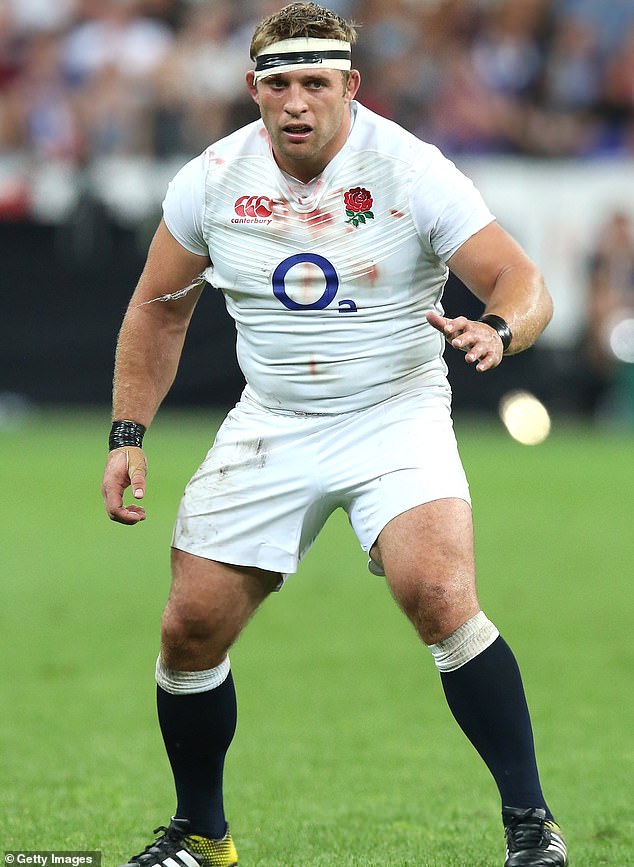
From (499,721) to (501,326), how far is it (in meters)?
1.09

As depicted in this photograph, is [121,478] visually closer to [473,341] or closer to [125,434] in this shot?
[125,434]

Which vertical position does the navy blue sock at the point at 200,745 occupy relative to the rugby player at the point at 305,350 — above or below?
below

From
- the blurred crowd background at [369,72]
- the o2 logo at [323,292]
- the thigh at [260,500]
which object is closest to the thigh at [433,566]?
the thigh at [260,500]

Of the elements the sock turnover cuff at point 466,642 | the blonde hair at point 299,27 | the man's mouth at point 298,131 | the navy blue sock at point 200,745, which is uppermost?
the blonde hair at point 299,27

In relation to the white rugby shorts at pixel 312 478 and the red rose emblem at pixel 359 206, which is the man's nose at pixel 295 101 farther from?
the white rugby shorts at pixel 312 478

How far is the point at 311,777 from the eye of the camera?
5832mm

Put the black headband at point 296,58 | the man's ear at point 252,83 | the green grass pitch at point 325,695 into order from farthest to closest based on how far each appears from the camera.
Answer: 1. the green grass pitch at point 325,695
2. the man's ear at point 252,83
3. the black headband at point 296,58

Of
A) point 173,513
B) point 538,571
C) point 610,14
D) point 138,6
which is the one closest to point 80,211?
point 138,6

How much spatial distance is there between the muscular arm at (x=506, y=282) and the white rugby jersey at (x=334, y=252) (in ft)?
0.23

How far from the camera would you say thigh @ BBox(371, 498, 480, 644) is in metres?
4.45

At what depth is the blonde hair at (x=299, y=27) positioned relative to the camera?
188 inches

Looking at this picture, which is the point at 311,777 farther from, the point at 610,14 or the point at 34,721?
the point at 610,14

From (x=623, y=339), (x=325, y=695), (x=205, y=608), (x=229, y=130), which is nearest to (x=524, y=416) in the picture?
(x=623, y=339)

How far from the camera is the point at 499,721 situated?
14.7 feet
